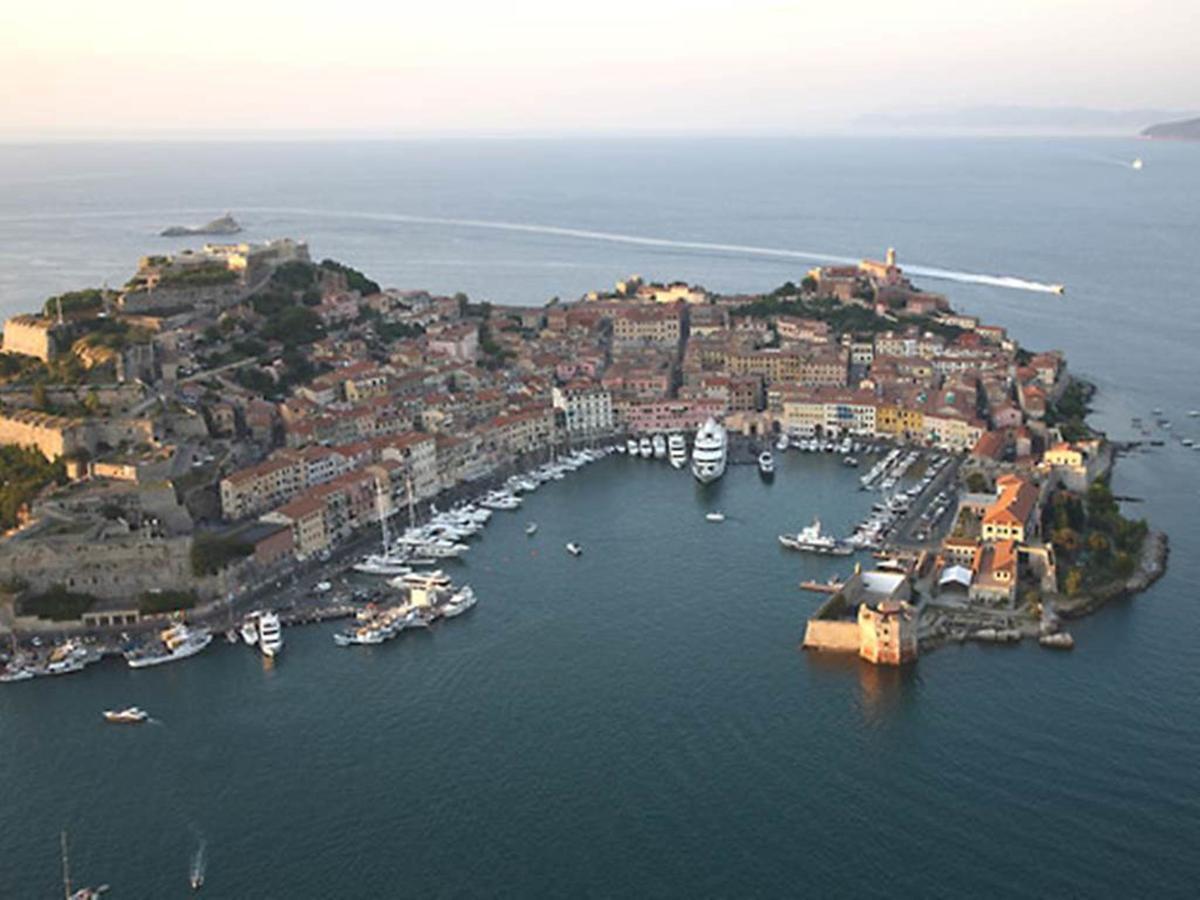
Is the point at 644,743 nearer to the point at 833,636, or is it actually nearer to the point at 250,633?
the point at 833,636

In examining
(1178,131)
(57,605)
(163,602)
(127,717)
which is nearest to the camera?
(127,717)

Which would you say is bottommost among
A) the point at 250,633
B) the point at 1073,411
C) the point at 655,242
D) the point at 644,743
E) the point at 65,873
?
the point at 65,873

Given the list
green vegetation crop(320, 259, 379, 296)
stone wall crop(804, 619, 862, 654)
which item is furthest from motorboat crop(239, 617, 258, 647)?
green vegetation crop(320, 259, 379, 296)

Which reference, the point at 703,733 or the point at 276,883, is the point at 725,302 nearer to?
the point at 703,733

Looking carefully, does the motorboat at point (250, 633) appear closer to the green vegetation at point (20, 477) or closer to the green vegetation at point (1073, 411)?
the green vegetation at point (20, 477)

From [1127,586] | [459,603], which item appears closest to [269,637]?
[459,603]
